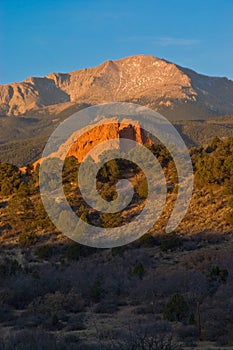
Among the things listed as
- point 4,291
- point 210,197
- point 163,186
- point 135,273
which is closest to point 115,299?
point 135,273

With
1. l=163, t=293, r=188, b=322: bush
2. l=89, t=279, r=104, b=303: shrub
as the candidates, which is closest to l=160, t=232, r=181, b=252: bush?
l=89, t=279, r=104, b=303: shrub

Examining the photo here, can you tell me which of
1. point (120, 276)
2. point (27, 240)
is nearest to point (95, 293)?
point (120, 276)

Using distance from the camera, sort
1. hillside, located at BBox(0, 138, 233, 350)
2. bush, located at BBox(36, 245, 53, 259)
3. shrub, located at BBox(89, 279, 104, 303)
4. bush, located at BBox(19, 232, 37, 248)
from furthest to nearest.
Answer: bush, located at BBox(19, 232, 37, 248) → bush, located at BBox(36, 245, 53, 259) → shrub, located at BBox(89, 279, 104, 303) → hillside, located at BBox(0, 138, 233, 350)

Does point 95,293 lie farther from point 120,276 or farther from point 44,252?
point 44,252

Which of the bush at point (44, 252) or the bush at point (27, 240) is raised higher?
the bush at point (27, 240)

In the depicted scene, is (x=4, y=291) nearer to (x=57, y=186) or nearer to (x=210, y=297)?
(x=210, y=297)

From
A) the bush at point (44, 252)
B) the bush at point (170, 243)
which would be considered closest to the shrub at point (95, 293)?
the bush at point (170, 243)

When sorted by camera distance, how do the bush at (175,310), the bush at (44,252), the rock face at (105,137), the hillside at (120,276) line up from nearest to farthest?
the hillside at (120,276) < the bush at (175,310) < the bush at (44,252) < the rock face at (105,137)

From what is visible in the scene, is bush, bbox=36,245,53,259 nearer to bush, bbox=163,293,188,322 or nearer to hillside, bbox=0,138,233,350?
hillside, bbox=0,138,233,350

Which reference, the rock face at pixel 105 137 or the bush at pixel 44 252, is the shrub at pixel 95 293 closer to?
the bush at pixel 44 252

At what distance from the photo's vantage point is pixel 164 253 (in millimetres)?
27922

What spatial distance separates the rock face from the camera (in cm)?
4975

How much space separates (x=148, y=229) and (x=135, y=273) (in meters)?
11.1

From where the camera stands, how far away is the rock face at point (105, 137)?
49.8m
